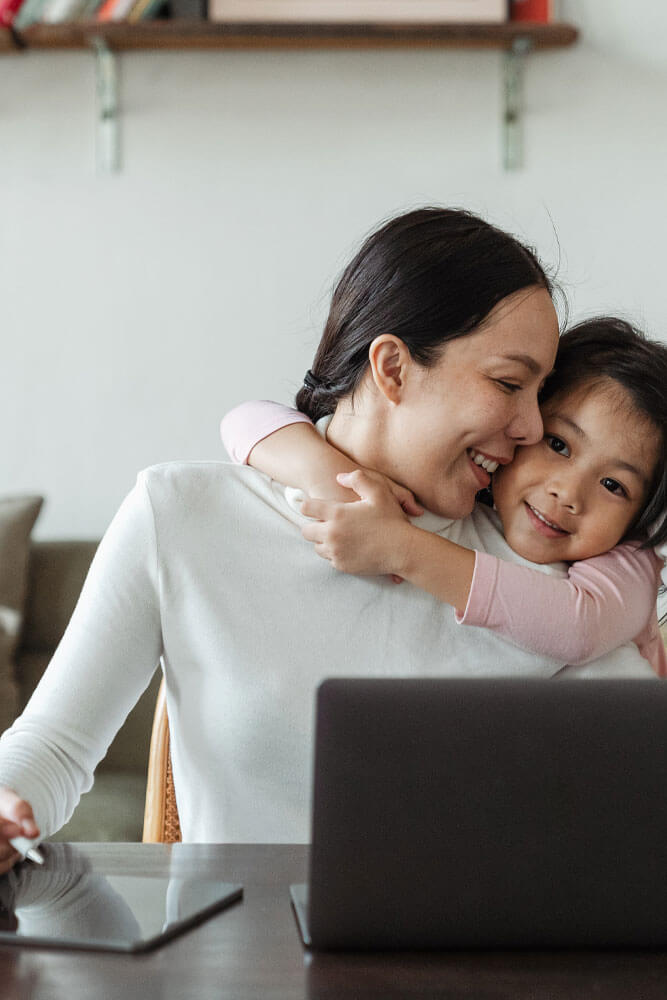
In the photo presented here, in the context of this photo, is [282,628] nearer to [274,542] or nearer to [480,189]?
[274,542]

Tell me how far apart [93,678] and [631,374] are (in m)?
0.62

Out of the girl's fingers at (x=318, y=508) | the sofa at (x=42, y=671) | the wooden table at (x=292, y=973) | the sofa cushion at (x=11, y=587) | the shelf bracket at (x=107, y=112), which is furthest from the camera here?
the shelf bracket at (x=107, y=112)

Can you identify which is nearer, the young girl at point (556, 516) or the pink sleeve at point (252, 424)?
the young girl at point (556, 516)

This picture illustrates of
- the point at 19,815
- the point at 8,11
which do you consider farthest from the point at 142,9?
the point at 19,815

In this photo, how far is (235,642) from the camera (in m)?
1.08

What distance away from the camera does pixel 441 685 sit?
1.95 feet

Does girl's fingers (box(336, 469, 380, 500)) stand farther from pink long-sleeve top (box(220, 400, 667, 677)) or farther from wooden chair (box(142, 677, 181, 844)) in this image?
wooden chair (box(142, 677, 181, 844))

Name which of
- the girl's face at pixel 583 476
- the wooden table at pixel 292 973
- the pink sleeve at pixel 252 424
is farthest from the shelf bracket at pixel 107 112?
the wooden table at pixel 292 973

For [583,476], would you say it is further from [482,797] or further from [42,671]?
[42,671]

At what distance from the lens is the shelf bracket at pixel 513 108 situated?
2.38 metres

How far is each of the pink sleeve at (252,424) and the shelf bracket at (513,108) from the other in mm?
1382

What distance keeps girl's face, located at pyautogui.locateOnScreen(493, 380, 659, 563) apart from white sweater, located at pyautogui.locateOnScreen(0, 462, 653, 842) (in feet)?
0.39

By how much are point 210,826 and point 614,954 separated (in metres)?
0.55

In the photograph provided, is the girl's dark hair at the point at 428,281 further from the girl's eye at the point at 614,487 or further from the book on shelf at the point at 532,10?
the book on shelf at the point at 532,10
